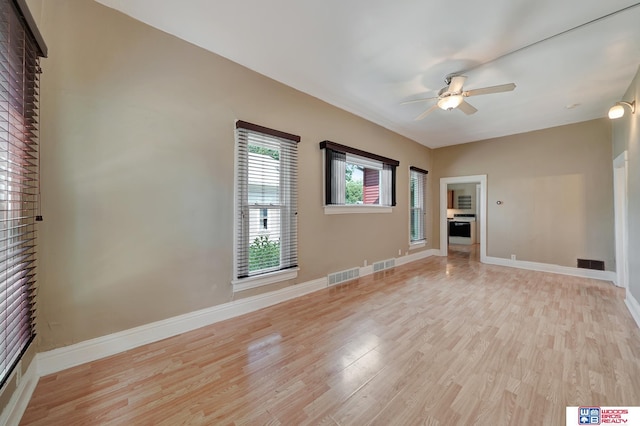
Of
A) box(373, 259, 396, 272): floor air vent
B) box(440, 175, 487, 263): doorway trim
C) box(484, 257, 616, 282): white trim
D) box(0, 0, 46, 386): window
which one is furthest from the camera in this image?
box(440, 175, 487, 263): doorway trim

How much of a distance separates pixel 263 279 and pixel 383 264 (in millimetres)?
2757

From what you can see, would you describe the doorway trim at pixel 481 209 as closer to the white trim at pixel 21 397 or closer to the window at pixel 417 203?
the window at pixel 417 203

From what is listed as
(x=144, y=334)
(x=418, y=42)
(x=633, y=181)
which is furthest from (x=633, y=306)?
(x=144, y=334)

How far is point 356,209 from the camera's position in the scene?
415cm

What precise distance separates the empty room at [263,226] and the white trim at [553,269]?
423mm

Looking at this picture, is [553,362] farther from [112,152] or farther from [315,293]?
[112,152]

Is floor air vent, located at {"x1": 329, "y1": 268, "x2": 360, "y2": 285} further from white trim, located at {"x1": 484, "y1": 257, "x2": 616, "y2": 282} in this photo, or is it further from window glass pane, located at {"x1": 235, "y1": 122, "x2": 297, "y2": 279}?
white trim, located at {"x1": 484, "y1": 257, "x2": 616, "y2": 282}

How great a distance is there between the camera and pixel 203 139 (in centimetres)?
247

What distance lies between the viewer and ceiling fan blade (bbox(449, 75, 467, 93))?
2.81 meters

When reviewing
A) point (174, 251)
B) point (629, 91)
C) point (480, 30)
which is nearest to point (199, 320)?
point (174, 251)

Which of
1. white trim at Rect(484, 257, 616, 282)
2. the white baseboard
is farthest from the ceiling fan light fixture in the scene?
white trim at Rect(484, 257, 616, 282)

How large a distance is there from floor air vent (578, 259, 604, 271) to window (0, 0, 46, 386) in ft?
24.2

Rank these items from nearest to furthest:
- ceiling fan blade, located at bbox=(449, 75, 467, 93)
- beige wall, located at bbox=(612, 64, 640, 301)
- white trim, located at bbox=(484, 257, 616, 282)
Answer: beige wall, located at bbox=(612, 64, 640, 301), ceiling fan blade, located at bbox=(449, 75, 467, 93), white trim, located at bbox=(484, 257, 616, 282)

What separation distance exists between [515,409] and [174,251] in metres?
2.97
